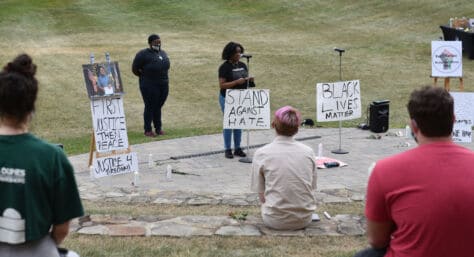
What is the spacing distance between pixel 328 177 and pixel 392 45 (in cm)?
1629

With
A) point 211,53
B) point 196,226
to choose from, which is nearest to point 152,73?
point 196,226

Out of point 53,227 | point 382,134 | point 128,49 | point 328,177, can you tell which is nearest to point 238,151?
point 328,177

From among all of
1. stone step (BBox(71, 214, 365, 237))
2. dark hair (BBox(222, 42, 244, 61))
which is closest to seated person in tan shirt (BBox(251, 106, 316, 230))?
stone step (BBox(71, 214, 365, 237))

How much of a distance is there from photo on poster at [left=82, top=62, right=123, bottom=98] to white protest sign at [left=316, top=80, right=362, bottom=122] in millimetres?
3053

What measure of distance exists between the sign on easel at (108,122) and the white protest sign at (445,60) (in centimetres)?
495

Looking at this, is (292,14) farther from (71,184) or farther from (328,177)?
(71,184)

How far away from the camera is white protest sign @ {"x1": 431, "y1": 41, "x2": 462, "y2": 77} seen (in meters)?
11.3

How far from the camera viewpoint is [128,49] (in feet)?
80.4

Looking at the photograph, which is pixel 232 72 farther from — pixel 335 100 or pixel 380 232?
pixel 380 232

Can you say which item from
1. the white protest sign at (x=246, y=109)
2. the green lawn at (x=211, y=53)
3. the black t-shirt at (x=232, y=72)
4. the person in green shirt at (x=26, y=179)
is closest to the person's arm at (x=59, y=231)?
the person in green shirt at (x=26, y=179)

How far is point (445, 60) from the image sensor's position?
449 inches

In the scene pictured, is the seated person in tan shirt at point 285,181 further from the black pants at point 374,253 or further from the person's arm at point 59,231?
the person's arm at point 59,231

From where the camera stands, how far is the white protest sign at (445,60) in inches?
444

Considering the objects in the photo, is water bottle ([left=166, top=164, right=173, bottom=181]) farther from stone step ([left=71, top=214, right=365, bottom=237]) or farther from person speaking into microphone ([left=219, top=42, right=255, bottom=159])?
stone step ([left=71, top=214, right=365, bottom=237])
